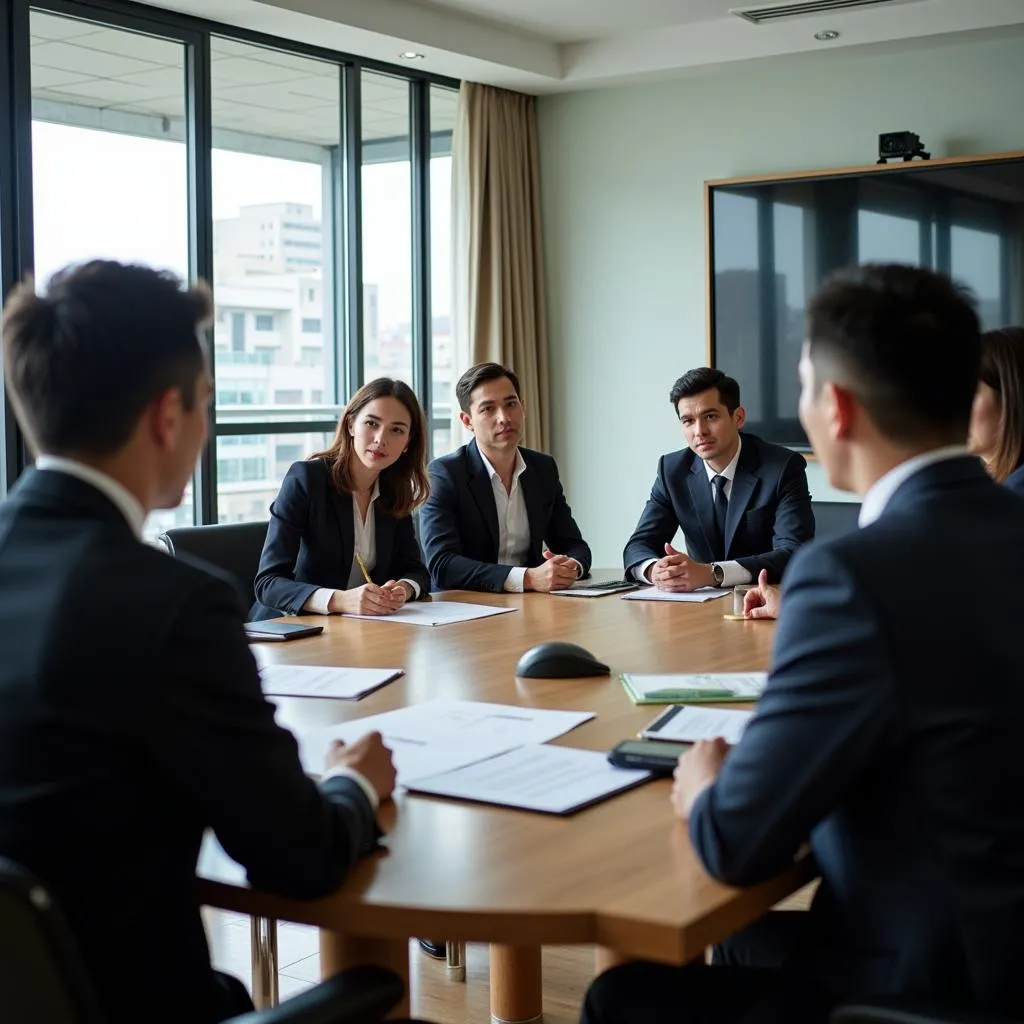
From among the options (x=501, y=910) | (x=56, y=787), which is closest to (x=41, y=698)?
(x=56, y=787)

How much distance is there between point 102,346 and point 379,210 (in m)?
5.14

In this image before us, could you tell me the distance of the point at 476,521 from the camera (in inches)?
165

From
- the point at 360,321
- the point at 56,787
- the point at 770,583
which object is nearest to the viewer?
the point at 56,787

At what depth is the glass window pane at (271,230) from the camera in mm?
5582

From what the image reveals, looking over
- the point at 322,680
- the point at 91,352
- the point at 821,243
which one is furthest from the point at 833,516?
the point at 91,352

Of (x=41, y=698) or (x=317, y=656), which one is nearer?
(x=41, y=698)

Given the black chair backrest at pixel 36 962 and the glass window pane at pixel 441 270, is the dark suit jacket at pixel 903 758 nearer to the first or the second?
the black chair backrest at pixel 36 962

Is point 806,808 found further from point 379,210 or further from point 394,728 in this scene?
point 379,210

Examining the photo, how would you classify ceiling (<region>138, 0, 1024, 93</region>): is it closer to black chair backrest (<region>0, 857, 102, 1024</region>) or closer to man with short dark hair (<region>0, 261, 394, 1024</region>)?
man with short dark hair (<region>0, 261, 394, 1024</region>)

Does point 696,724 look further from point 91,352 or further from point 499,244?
point 499,244

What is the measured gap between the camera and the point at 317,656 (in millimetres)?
2715

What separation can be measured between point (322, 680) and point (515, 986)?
0.84 metres

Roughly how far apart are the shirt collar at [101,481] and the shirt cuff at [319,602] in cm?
199

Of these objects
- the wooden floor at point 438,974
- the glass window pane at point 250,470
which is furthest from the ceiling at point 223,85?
the wooden floor at point 438,974
